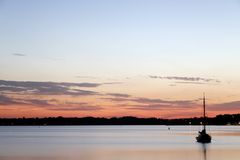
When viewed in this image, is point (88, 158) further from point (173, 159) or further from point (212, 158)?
point (212, 158)

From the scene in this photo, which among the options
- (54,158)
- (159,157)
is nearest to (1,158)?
(54,158)

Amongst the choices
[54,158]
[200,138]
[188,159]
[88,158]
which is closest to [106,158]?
[88,158]

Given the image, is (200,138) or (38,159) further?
(200,138)

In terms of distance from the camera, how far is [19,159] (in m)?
49.6

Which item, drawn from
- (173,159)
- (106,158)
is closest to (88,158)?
(106,158)

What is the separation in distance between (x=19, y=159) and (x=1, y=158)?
1.89m

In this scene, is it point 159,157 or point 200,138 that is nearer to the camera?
point 159,157

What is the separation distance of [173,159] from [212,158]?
4456 mm

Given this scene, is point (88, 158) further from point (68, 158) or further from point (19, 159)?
point (19, 159)

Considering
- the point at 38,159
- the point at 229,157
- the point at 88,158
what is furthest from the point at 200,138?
the point at 38,159

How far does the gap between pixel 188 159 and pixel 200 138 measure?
2503 centimetres

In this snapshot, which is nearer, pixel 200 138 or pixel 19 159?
pixel 19 159

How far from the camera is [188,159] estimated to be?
5038 cm

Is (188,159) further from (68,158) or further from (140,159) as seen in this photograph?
(68,158)
